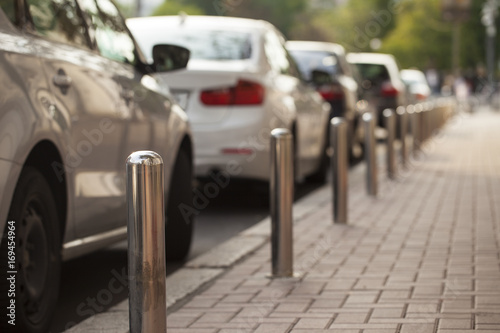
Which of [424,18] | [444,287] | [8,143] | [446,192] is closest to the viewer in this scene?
[8,143]

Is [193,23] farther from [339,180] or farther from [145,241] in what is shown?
[145,241]

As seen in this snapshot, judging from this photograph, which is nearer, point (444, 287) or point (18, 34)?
point (18, 34)

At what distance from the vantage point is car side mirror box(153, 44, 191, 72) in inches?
276

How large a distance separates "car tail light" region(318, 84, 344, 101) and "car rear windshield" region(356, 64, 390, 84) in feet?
24.3

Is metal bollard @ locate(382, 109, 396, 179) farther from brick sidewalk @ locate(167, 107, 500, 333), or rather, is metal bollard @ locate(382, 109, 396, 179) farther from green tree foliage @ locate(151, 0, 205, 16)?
green tree foliage @ locate(151, 0, 205, 16)

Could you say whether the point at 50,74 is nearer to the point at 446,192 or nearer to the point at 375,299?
the point at 375,299

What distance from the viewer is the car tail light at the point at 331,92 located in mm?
15609

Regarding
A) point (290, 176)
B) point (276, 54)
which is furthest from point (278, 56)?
point (290, 176)

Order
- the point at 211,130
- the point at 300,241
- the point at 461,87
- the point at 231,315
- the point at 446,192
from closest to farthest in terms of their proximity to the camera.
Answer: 1. the point at 231,315
2. the point at 300,241
3. the point at 211,130
4. the point at 446,192
5. the point at 461,87

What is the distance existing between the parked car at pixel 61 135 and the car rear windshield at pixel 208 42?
3240mm

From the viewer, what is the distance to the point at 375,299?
18.8 feet

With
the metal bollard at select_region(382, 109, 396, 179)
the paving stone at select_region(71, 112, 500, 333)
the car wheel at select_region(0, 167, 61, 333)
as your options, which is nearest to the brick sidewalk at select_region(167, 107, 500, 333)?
the paving stone at select_region(71, 112, 500, 333)

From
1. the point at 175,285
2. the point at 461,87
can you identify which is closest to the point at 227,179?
the point at 175,285

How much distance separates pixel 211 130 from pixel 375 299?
14.1 ft
